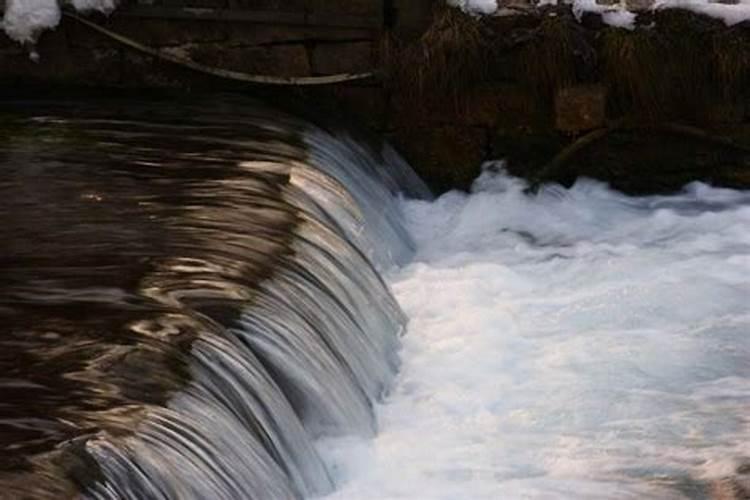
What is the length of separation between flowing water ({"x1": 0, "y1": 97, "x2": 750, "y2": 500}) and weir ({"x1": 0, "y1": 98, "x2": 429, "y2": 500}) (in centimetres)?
1

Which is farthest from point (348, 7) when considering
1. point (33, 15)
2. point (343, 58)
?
point (33, 15)

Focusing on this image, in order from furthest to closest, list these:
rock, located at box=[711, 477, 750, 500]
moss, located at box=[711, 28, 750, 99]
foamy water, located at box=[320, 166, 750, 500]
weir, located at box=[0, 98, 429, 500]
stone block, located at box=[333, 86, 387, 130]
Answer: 1. stone block, located at box=[333, 86, 387, 130]
2. moss, located at box=[711, 28, 750, 99]
3. foamy water, located at box=[320, 166, 750, 500]
4. rock, located at box=[711, 477, 750, 500]
5. weir, located at box=[0, 98, 429, 500]

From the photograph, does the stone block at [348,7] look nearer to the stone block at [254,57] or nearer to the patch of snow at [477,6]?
the stone block at [254,57]

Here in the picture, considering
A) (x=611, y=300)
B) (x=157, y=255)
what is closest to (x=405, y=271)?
(x=611, y=300)

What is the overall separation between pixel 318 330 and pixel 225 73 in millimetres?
3303

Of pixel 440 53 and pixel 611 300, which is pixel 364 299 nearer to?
pixel 611 300

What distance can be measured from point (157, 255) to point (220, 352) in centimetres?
82

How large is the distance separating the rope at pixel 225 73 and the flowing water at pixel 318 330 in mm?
325

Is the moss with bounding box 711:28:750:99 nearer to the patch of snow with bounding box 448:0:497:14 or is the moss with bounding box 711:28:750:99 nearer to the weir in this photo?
the patch of snow with bounding box 448:0:497:14

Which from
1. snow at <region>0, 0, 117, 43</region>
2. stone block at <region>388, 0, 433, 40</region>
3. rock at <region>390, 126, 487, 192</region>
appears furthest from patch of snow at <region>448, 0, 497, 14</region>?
snow at <region>0, 0, 117, 43</region>

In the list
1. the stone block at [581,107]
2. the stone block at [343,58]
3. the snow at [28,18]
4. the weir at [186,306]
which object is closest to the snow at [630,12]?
the stone block at [581,107]

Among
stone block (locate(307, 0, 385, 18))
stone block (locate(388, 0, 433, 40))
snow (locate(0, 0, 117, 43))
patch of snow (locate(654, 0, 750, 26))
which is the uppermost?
snow (locate(0, 0, 117, 43))

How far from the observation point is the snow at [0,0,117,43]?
7355mm

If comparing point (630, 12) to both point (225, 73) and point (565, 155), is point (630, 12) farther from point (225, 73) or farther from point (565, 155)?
point (225, 73)
